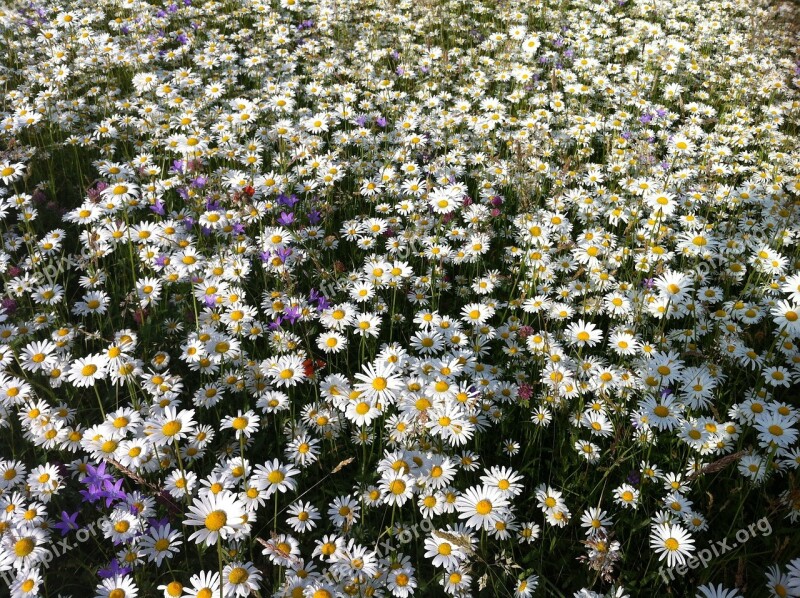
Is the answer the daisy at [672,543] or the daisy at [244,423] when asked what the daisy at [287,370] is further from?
the daisy at [672,543]

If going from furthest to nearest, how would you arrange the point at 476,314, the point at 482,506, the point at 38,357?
1. the point at 476,314
2. the point at 38,357
3. the point at 482,506

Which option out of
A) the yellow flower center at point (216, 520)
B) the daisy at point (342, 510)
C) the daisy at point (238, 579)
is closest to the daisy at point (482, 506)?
the daisy at point (342, 510)

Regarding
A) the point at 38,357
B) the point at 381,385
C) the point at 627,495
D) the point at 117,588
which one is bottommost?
the point at 627,495

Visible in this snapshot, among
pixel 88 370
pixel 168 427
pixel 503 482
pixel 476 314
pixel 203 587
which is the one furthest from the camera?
pixel 476 314

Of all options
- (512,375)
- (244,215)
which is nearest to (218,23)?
(244,215)

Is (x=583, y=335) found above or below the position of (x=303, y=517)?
above

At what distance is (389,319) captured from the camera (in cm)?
401

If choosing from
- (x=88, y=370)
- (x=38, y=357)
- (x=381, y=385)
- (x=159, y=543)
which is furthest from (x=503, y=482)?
(x=38, y=357)

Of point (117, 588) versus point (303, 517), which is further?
point (303, 517)

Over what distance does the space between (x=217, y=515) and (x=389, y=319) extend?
1.96 meters

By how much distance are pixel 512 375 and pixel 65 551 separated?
2.62 meters

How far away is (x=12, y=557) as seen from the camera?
2.37 meters

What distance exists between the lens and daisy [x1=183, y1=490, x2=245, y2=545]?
7.52 feet

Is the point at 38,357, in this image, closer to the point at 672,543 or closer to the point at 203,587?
the point at 203,587
